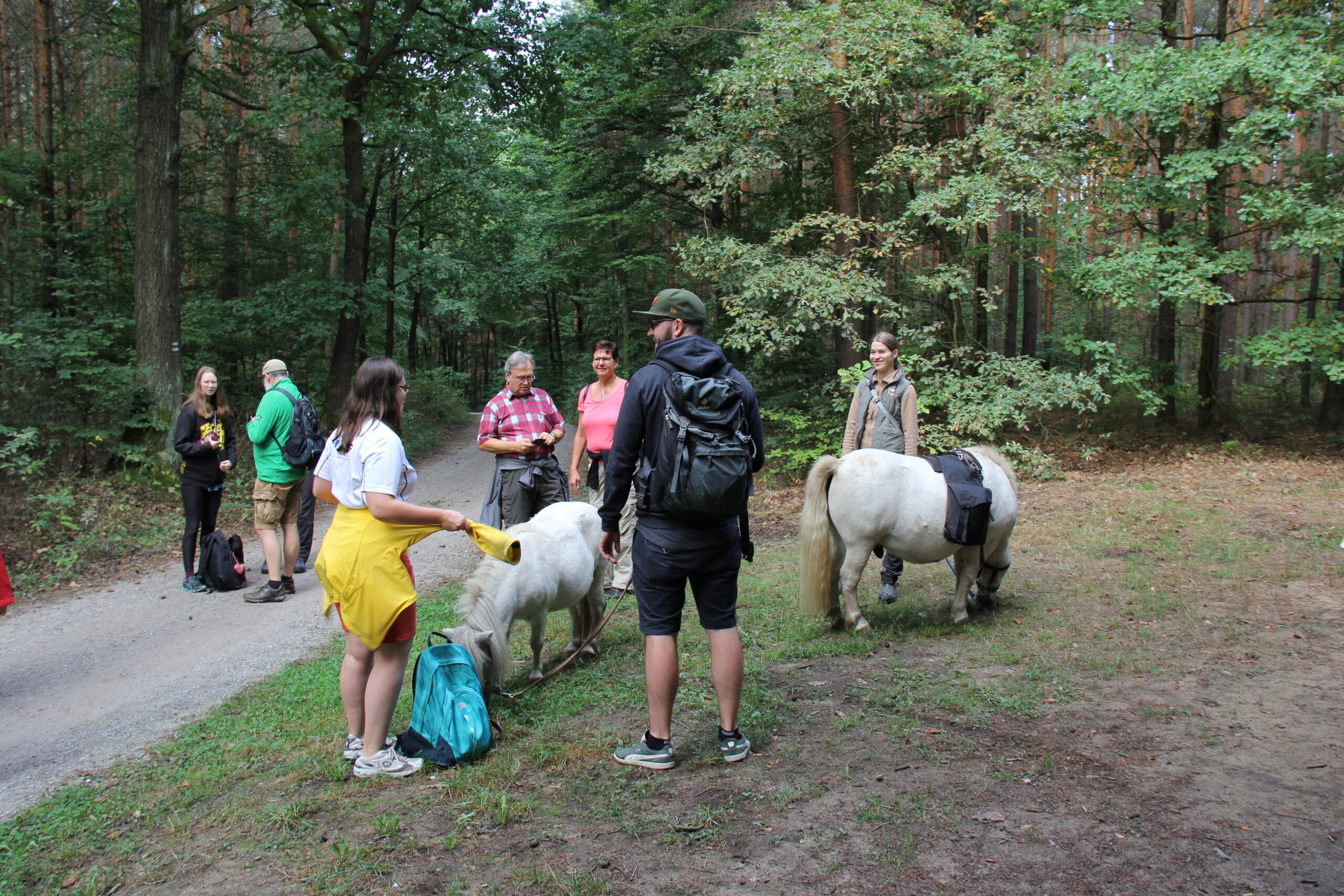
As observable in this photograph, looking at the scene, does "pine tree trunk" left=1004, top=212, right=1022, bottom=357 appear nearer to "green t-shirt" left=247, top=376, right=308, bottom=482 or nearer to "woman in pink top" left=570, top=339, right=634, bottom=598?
"woman in pink top" left=570, top=339, right=634, bottom=598

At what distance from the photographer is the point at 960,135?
12664 millimetres

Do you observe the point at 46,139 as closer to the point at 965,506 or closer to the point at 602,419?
the point at 602,419

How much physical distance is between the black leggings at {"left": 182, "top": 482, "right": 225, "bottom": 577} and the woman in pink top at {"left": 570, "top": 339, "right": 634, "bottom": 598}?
350 centimetres

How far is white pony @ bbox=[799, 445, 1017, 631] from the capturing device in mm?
5297

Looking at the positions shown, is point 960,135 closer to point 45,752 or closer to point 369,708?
point 369,708

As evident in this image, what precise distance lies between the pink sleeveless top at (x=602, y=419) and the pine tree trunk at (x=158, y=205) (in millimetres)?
7427

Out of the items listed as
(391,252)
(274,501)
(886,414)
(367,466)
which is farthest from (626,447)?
(391,252)

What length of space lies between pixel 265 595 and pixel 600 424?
3390 mm

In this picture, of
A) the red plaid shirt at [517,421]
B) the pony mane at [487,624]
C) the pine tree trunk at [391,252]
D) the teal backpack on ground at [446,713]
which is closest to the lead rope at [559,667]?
the pony mane at [487,624]

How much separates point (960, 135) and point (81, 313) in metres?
13.9

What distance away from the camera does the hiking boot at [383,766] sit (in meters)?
3.47

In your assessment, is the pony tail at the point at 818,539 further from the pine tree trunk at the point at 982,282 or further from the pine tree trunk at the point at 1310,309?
the pine tree trunk at the point at 1310,309

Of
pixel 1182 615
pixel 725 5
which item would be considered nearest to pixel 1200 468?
pixel 1182 615

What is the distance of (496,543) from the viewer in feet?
11.4
